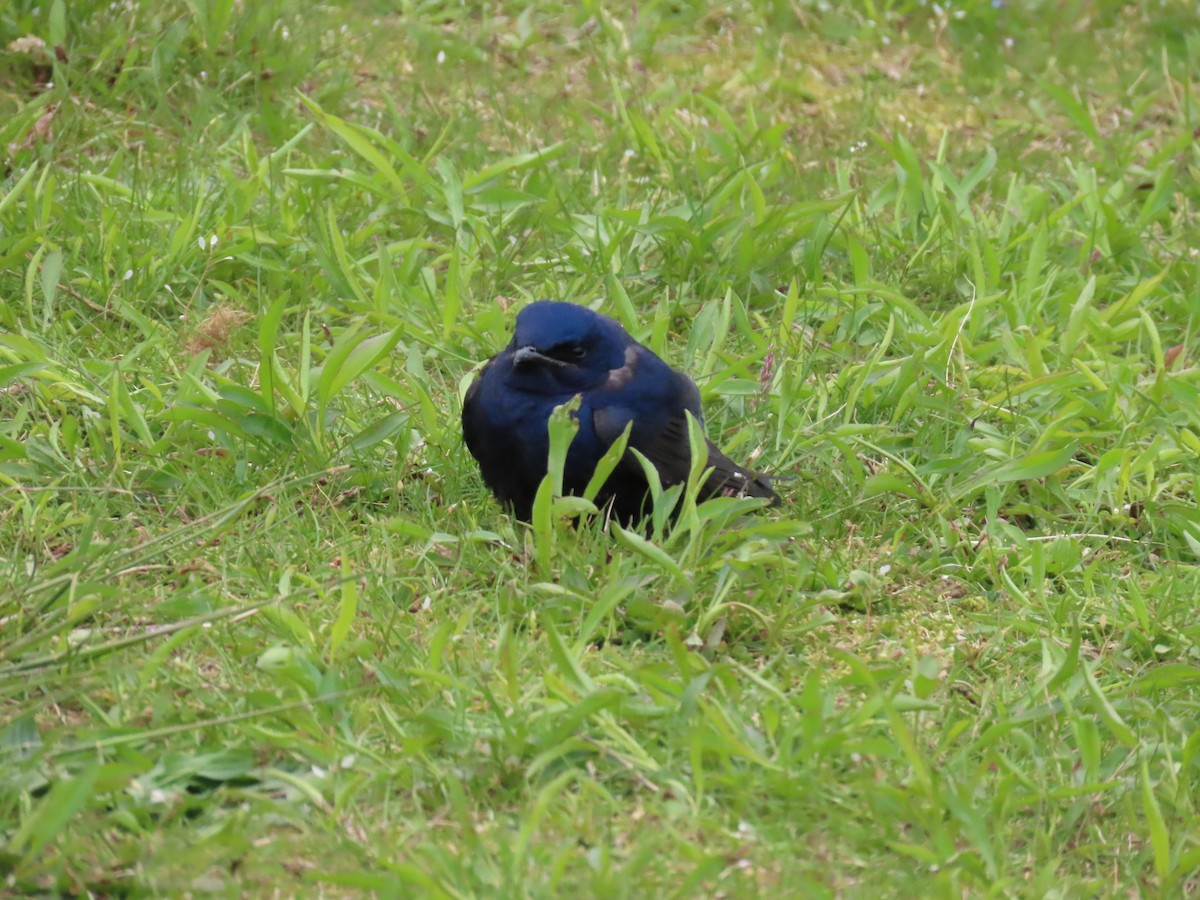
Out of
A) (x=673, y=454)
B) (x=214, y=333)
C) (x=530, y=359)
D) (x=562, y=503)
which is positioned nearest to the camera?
(x=562, y=503)

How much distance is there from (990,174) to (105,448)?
Result: 11.5ft

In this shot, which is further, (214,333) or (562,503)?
(214,333)

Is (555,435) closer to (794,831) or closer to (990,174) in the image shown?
(794,831)

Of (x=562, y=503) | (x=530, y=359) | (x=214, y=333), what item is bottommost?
(x=214, y=333)

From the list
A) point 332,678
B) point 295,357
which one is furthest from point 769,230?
point 332,678

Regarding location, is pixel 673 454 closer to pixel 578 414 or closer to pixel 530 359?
pixel 578 414

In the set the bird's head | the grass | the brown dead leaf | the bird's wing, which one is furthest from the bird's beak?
the brown dead leaf

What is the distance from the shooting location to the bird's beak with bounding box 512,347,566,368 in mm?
4051

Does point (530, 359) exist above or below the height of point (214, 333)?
above

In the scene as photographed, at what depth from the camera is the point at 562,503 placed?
3.71m

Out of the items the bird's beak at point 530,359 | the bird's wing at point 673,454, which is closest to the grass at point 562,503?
the bird's wing at point 673,454

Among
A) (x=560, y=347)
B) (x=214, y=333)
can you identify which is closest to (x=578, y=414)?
(x=560, y=347)

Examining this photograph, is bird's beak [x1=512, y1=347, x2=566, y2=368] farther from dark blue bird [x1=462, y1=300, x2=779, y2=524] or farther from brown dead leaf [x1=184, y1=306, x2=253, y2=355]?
brown dead leaf [x1=184, y1=306, x2=253, y2=355]

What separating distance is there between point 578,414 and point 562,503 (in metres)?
0.44
